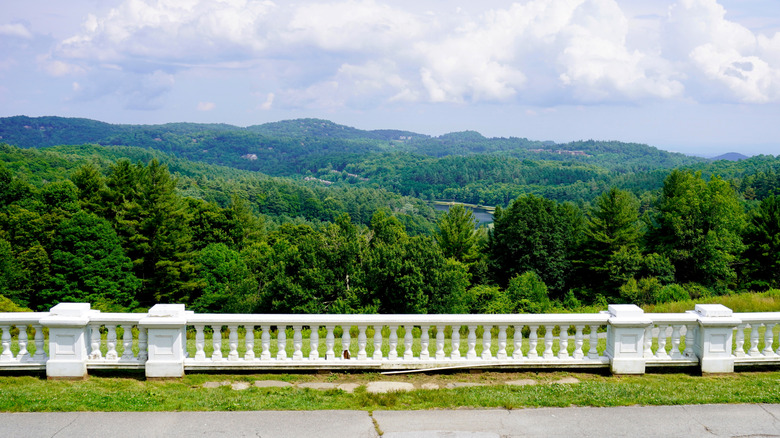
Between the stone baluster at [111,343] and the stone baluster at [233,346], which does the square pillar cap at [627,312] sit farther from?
the stone baluster at [111,343]

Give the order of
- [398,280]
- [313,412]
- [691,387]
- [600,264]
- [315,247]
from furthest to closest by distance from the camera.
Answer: [600,264] < [315,247] < [398,280] < [691,387] < [313,412]

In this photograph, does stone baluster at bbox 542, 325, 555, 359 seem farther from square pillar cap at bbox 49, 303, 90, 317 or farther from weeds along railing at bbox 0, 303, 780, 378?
square pillar cap at bbox 49, 303, 90, 317

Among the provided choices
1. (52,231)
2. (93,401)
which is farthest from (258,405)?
(52,231)

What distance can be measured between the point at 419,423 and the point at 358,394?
119 centimetres

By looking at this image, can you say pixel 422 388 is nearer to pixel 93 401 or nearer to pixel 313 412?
pixel 313 412

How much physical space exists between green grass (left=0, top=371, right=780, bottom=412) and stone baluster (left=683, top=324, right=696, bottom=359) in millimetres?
458

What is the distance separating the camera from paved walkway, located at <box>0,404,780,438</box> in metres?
6.69

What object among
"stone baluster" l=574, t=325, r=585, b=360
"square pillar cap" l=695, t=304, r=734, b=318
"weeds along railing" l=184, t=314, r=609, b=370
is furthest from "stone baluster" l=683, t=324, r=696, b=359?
"stone baluster" l=574, t=325, r=585, b=360

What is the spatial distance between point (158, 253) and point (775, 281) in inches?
2021

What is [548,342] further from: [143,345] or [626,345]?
[143,345]

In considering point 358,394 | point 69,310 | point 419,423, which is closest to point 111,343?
point 69,310

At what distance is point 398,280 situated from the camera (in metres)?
33.3

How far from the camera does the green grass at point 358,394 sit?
7.43 metres

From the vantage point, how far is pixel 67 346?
27.7ft
